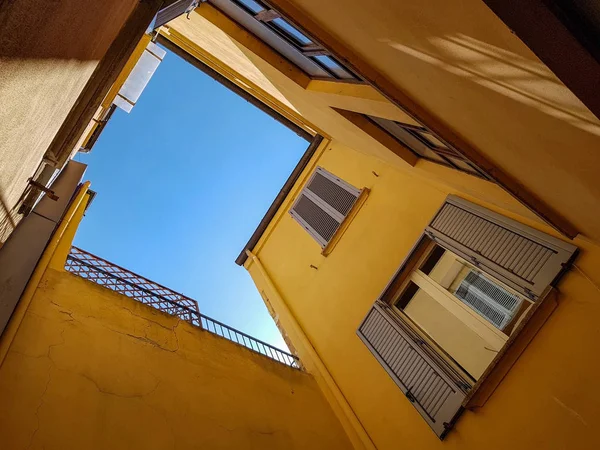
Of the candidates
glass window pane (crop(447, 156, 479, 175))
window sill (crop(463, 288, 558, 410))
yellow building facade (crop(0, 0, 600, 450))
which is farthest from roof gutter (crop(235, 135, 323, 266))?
window sill (crop(463, 288, 558, 410))

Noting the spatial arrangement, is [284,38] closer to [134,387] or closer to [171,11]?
[171,11]

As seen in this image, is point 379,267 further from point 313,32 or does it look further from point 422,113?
point 313,32

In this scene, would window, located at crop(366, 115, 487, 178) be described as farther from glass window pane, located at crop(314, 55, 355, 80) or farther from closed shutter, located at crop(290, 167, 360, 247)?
closed shutter, located at crop(290, 167, 360, 247)

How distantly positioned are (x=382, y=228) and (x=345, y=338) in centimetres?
159

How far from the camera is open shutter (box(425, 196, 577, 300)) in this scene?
3535 mm

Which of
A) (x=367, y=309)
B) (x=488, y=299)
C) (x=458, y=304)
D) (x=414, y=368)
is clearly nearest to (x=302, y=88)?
(x=367, y=309)

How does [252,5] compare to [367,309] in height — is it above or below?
above

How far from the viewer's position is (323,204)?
25.2ft

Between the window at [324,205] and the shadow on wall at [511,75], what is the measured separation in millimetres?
4407

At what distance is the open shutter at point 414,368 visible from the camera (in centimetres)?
384

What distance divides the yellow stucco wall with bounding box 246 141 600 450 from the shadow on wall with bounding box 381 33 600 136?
175 centimetres

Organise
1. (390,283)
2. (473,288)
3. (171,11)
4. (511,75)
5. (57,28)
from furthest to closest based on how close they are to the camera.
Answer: (390,283)
(473,288)
(171,11)
(511,75)
(57,28)

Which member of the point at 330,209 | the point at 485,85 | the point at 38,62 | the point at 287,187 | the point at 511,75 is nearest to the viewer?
the point at 38,62

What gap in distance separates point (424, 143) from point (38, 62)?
4.07 meters
